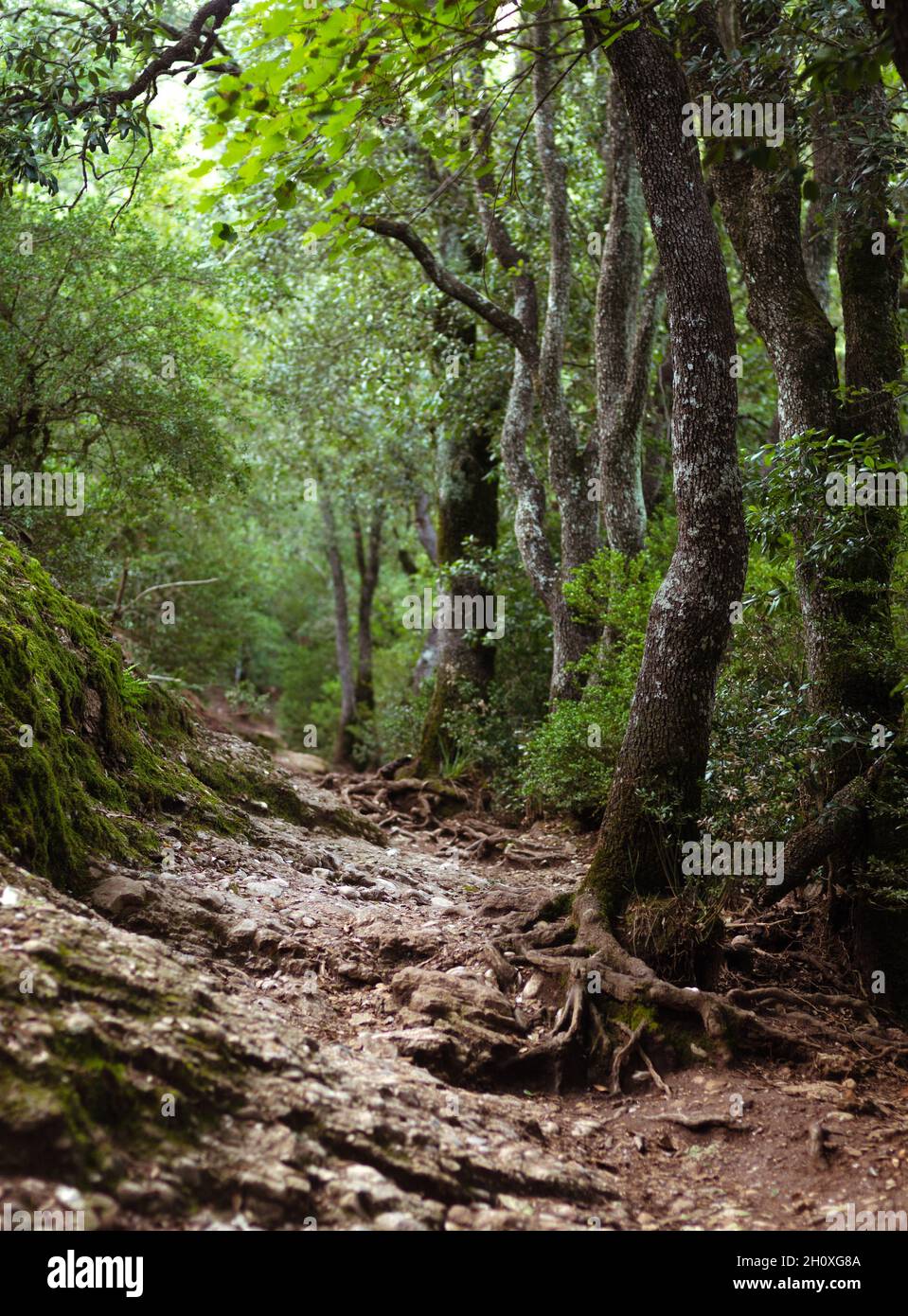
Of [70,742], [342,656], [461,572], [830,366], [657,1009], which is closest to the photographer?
[657,1009]

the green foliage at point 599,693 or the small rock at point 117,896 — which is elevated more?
the green foliage at point 599,693

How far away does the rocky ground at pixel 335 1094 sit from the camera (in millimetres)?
3086

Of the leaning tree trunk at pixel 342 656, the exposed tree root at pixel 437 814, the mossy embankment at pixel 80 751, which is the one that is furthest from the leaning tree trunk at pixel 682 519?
the leaning tree trunk at pixel 342 656

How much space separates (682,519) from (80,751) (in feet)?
12.7

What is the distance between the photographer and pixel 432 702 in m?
13.6

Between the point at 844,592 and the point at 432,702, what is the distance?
7897 millimetres

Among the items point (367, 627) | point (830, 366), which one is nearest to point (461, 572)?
point (830, 366)

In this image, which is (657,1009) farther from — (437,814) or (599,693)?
(437,814)

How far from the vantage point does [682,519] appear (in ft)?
19.7

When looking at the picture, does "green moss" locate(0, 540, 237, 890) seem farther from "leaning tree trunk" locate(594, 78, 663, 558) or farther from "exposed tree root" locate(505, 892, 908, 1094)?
"leaning tree trunk" locate(594, 78, 663, 558)

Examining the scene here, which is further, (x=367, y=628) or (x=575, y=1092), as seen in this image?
(x=367, y=628)

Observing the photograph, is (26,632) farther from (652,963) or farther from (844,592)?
(844,592)

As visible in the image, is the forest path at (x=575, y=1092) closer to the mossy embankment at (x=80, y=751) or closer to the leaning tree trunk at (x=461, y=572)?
the mossy embankment at (x=80, y=751)

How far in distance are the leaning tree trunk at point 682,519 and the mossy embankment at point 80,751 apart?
9.75 ft
